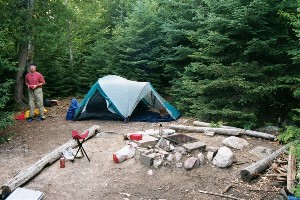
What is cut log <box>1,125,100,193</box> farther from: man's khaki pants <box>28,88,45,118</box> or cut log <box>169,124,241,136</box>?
man's khaki pants <box>28,88,45,118</box>

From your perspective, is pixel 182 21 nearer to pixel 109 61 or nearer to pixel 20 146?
pixel 109 61

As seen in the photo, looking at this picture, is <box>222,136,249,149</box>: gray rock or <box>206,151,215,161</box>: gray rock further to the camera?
<box>222,136,249,149</box>: gray rock

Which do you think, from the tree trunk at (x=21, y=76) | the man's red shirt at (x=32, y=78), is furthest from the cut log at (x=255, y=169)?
the tree trunk at (x=21, y=76)

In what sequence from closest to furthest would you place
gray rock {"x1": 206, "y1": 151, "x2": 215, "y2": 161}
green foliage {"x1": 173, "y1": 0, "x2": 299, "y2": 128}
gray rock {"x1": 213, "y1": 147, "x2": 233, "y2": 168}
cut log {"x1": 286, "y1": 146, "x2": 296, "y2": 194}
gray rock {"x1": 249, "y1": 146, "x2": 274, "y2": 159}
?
cut log {"x1": 286, "y1": 146, "x2": 296, "y2": 194}, gray rock {"x1": 213, "y1": 147, "x2": 233, "y2": 168}, gray rock {"x1": 206, "y1": 151, "x2": 215, "y2": 161}, gray rock {"x1": 249, "y1": 146, "x2": 274, "y2": 159}, green foliage {"x1": 173, "y1": 0, "x2": 299, "y2": 128}

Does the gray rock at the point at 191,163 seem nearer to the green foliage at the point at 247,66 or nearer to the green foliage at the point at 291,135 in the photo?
the green foliage at the point at 291,135

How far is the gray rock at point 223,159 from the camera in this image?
6161 millimetres

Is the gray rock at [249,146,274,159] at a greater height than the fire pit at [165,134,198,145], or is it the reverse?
the fire pit at [165,134,198,145]

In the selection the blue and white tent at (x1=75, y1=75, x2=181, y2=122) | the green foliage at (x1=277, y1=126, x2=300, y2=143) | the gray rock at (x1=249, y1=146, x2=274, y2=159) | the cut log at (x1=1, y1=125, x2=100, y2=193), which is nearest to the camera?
the cut log at (x1=1, y1=125, x2=100, y2=193)

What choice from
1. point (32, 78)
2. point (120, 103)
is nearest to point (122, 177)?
point (120, 103)

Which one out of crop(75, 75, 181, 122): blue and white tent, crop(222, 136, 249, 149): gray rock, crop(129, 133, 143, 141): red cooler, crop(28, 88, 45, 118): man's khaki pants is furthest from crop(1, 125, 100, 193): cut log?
crop(28, 88, 45, 118): man's khaki pants

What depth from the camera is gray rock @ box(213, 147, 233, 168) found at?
616 centimetres

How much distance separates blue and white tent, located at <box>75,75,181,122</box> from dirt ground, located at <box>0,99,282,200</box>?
2447 mm

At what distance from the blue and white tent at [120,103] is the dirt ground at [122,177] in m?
2.45

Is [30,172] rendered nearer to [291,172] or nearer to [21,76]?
[291,172]
